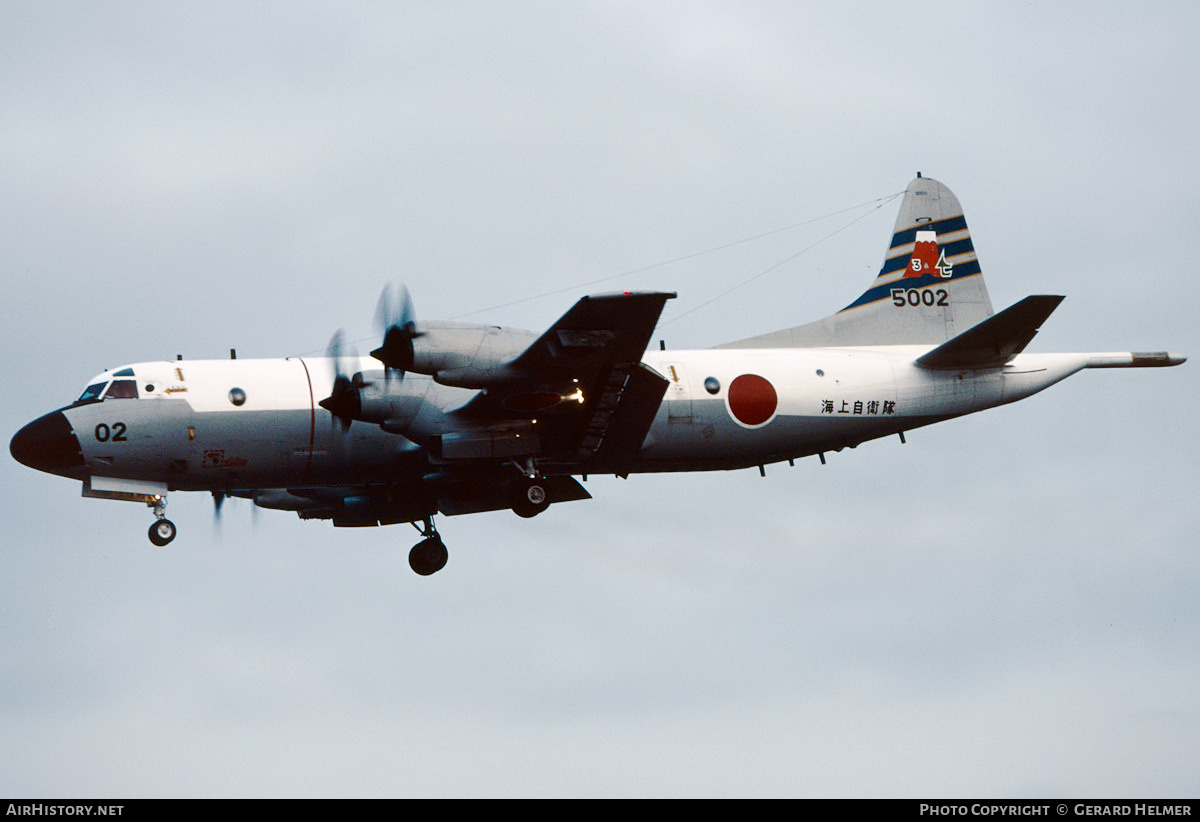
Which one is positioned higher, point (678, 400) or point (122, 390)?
point (122, 390)

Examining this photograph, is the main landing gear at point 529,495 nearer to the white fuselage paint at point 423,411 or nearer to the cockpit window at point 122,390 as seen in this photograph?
the white fuselage paint at point 423,411

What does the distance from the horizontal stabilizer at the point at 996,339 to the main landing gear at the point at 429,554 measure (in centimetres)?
998

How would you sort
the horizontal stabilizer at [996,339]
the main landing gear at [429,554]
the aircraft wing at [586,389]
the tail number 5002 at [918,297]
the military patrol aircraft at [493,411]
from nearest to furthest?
the aircraft wing at [586,389] → the military patrol aircraft at [493,411] → the horizontal stabilizer at [996,339] → the main landing gear at [429,554] → the tail number 5002 at [918,297]

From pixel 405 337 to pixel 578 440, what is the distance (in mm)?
4161

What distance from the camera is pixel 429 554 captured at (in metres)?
30.5

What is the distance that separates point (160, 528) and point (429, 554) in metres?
5.64

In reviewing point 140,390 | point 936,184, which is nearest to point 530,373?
point 140,390

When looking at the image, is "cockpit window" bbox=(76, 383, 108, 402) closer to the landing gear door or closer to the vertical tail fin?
the landing gear door

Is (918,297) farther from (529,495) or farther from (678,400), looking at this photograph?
(529,495)

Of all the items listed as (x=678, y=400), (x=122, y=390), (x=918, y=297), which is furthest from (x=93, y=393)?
(x=918, y=297)

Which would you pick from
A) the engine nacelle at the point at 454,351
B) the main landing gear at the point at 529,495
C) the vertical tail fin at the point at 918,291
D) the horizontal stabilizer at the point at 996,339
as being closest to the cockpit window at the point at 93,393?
the engine nacelle at the point at 454,351

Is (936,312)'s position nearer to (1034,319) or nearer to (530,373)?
(1034,319)

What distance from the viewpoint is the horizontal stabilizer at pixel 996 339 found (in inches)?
1110
